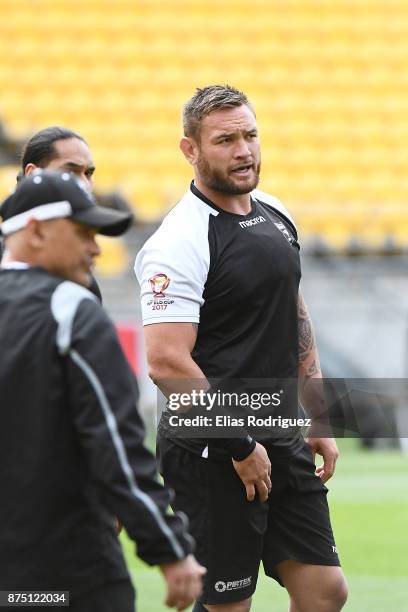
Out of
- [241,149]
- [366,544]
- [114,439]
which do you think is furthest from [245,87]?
[114,439]

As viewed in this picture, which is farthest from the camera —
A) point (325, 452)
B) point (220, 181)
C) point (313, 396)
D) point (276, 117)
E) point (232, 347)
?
point (276, 117)

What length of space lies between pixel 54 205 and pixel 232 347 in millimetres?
1521

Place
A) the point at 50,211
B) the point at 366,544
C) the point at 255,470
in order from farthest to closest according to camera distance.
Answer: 1. the point at 366,544
2. the point at 255,470
3. the point at 50,211

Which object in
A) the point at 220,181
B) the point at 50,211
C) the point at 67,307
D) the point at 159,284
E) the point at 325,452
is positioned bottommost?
the point at 325,452

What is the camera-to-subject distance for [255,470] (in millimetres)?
4438

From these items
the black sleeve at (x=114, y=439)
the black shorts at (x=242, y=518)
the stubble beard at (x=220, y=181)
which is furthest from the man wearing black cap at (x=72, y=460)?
the stubble beard at (x=220, y=181)

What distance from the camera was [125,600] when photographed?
3197 mm

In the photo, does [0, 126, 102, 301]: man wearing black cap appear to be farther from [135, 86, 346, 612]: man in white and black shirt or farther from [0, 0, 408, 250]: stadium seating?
[0, 0, 408, 250]: stadium seating

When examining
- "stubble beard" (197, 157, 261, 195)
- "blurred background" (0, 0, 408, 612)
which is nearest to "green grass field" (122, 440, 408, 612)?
"blurred background" (0, 0, 408, 612)

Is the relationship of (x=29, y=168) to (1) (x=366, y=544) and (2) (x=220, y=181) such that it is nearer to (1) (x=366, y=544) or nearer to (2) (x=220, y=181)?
(2) (x=220, y=181)

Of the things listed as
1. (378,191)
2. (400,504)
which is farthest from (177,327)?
(378,191)

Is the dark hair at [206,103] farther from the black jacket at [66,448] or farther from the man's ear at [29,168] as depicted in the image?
the black jacket at [66,448]

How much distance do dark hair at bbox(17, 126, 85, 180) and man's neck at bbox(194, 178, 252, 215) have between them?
0.52 metres

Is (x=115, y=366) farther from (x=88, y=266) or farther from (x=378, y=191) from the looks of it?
(x=378, y=191)
